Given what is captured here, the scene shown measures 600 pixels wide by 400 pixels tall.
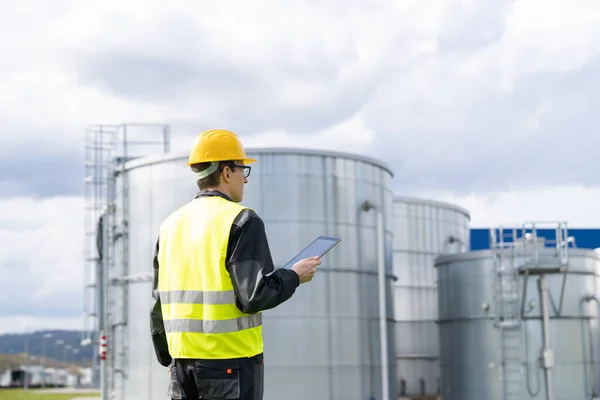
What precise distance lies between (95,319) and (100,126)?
4530mm

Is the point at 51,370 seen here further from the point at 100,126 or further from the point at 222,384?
the point at 222,384

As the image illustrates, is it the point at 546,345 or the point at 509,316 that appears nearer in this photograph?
the point at 546,345

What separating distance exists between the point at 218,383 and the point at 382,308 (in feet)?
53.3

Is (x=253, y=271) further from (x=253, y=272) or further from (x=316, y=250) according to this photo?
(x=316, y=250)

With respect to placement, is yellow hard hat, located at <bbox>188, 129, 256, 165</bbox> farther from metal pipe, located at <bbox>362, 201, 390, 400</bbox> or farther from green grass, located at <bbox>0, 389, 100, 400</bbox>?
green grass, located at <bbox>0, 389, 100, 400</bbox>

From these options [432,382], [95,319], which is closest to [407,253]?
[432,382]

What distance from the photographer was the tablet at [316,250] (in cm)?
412

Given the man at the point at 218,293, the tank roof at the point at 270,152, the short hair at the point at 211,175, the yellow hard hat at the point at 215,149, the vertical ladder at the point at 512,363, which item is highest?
the tank roof at the point at 270,152

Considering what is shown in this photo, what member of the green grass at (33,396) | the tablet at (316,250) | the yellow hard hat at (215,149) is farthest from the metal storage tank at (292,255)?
the green grass at (33,396)

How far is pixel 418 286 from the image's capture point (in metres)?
28.6

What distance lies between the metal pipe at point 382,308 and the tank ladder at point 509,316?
8.59ft

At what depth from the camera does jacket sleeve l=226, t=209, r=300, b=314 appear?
3.78 meters

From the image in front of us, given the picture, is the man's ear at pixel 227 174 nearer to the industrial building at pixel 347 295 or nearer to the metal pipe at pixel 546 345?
the industrial building at pixel 347 295

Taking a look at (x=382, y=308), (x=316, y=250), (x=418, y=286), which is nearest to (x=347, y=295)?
(x=382, y=308)
